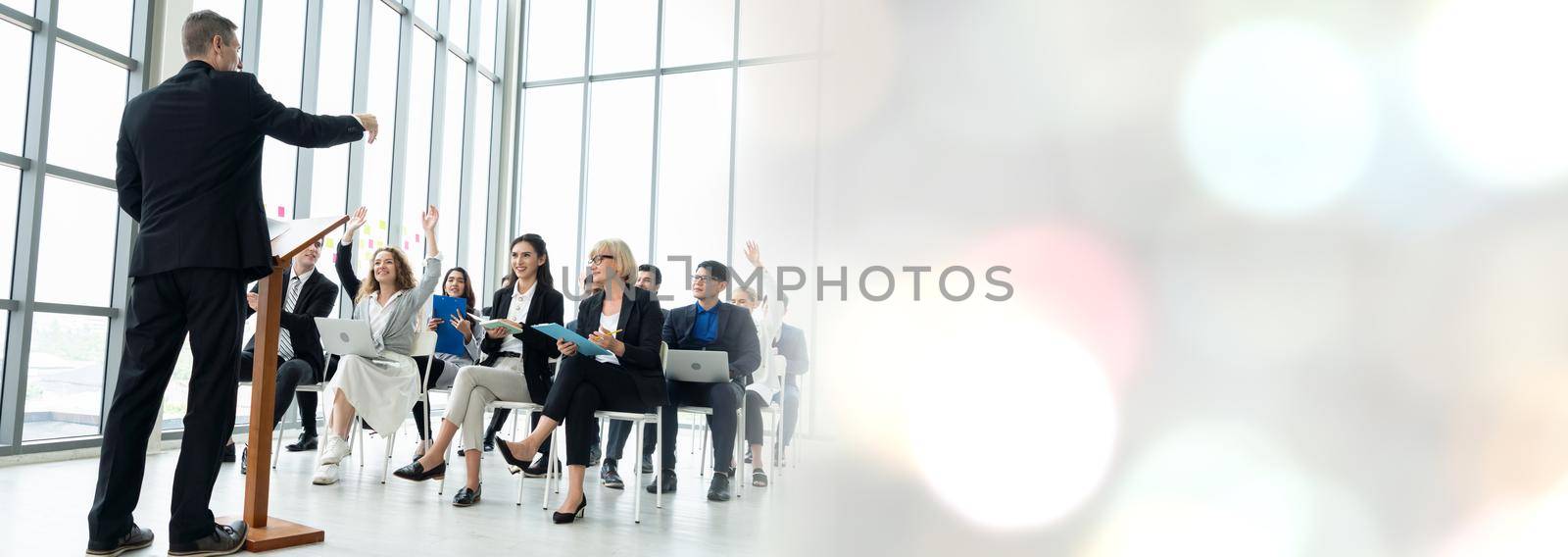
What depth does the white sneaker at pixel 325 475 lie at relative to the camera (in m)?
3.21

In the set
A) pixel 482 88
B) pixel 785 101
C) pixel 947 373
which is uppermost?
pixel 482 88

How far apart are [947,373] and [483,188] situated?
7.46 m

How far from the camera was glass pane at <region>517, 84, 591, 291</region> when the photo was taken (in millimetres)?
7199

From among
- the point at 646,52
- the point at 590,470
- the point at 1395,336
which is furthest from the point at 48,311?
the point at 1395,336

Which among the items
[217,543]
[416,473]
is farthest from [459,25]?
[217,543]

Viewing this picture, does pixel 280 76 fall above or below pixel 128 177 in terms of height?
above

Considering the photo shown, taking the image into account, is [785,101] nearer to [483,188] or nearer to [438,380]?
[438,380]

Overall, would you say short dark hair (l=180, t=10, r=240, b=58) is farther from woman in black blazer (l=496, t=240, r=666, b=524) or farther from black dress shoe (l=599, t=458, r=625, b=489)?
black dress shoe (l=599, t=458, r=625, b=489)

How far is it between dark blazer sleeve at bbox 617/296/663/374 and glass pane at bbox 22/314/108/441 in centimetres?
278

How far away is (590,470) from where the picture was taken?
3.93 m

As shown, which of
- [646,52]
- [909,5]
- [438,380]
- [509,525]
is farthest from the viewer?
[646,52]

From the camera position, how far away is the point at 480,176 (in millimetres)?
7391

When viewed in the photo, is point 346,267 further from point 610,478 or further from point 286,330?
point 610,478

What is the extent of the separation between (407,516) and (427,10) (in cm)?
Result: 514
